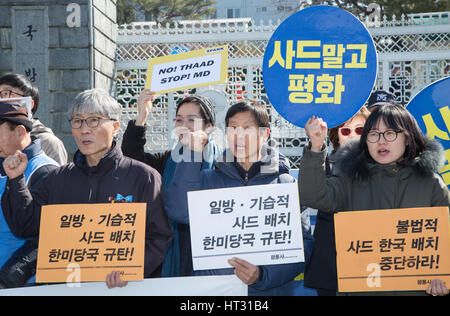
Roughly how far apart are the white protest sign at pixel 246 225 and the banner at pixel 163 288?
0.11 metres

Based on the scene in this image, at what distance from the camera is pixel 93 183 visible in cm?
268

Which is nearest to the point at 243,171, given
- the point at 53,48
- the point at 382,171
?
the point at 382,171

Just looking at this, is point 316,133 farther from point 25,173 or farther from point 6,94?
point 6,94

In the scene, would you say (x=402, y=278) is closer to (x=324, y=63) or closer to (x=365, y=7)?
(x=324, y=63)

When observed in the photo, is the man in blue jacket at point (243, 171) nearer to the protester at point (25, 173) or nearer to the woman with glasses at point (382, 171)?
the woman with glasses at point (382, 171)

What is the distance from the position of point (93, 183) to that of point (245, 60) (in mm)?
5436

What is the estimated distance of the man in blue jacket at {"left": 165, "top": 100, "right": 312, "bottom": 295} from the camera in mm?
2754

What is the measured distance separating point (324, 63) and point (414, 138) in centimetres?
73

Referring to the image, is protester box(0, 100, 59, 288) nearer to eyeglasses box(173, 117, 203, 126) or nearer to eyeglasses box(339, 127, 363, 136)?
eyeglasses box(173, 117, 203, 126)

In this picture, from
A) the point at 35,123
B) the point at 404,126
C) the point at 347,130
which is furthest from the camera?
the point at 35,123

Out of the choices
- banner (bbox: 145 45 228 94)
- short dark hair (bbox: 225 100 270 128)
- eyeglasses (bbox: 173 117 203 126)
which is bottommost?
eyeglasses (bbox: 173 117 203 126)

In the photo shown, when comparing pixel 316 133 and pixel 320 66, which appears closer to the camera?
pixel 316 133

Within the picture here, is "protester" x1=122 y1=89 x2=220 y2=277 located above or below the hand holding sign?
below

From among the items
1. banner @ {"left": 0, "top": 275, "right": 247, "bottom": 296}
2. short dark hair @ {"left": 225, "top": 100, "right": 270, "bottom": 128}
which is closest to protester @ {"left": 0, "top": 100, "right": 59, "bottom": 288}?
banner @ {"left": 0, "top": 275, "right": 247, "bottom": 296}
